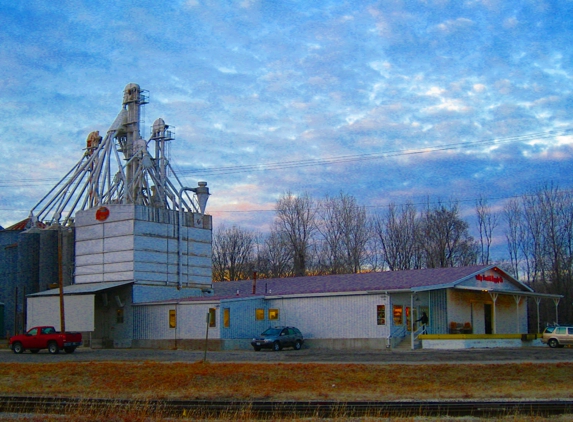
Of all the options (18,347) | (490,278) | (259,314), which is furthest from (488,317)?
(18,347)

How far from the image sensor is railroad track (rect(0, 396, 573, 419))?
16969mm

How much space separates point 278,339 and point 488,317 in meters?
16.3

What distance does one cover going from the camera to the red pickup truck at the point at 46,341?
137 feet

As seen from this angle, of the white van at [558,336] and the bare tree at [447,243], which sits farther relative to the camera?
the bare tree at [447,243]

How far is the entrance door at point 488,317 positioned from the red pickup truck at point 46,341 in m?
26.7

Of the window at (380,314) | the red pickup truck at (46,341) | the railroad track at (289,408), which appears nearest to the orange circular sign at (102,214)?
the red pickup truck at (46,341)

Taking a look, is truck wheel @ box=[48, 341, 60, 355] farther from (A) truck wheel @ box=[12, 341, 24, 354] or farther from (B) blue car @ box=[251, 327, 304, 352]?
(B) blue car @ box=[251, 327, 304, 352]

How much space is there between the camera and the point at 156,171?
201 feet

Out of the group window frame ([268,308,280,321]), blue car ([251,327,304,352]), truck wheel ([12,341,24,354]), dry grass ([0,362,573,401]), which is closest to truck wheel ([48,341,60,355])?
truck wheel ([12,341,24,354])

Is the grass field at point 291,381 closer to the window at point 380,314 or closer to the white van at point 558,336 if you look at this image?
the window at point 380,314

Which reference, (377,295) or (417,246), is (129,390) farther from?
(417,246)

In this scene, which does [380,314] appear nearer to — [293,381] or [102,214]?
[293,381]

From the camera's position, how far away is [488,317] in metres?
50.1

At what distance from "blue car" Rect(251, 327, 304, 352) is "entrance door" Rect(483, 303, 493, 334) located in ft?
45.3
